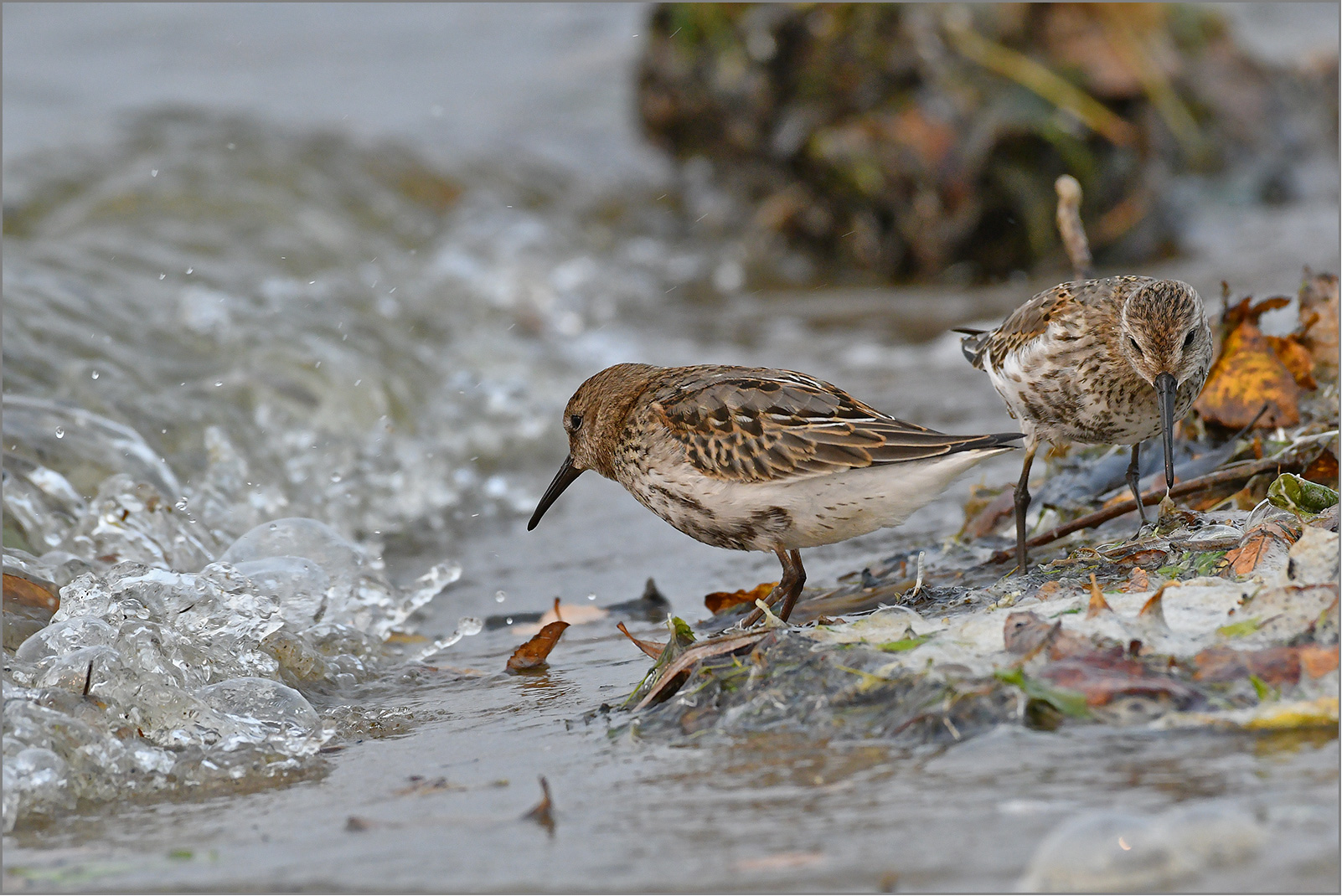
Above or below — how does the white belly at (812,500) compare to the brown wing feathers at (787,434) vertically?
below

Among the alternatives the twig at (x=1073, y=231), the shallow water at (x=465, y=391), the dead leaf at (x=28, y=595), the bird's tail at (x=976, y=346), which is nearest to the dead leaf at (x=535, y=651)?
the shallow water at (x=465, y=391)

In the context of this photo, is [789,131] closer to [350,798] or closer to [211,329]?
[211,329]

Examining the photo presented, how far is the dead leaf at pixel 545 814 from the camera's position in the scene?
2734mm

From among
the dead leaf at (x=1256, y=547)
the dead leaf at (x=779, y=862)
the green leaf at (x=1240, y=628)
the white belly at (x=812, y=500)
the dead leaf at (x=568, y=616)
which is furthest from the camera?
the dead leaf at (x=568, y=616)

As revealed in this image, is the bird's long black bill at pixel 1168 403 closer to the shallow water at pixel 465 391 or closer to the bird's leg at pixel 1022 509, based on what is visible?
the bird's leg at pixel 1022 509

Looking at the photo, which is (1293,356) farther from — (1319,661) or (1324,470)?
(1319,661)

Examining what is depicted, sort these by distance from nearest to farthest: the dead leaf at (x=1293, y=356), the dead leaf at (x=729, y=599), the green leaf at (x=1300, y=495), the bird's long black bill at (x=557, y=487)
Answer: the green leaf at (x=1300, y=495) < the dead leaf at (x=729, y=599) < the dead leaf at (x=1293, y=356) < the bird's long black bill at (x=557, y=487)

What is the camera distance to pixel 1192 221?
11727 millimetres

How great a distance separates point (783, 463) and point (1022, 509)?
84 centimetres

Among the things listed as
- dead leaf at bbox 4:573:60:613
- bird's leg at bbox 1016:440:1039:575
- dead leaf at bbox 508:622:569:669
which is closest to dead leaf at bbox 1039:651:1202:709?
bird's leg at bbox 1016:440:1039:575

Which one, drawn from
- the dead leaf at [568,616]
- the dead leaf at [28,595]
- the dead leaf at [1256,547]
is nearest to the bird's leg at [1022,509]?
the dead leaf at [1256,547]

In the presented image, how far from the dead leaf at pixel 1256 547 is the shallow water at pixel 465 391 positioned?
0.86m

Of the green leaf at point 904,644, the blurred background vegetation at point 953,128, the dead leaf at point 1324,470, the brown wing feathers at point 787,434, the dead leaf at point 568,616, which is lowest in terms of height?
the dead leaf at point 568,616

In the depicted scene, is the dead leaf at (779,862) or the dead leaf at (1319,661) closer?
the dead leaf at (779,862)
